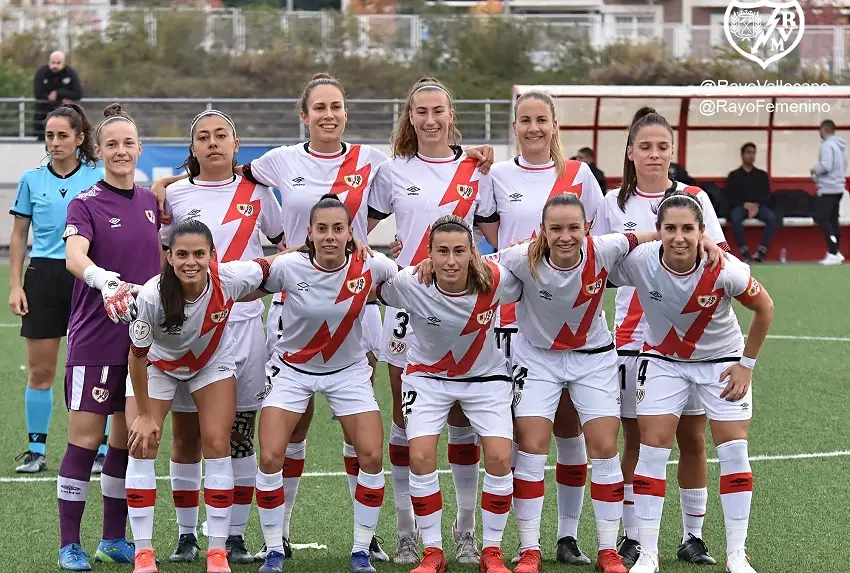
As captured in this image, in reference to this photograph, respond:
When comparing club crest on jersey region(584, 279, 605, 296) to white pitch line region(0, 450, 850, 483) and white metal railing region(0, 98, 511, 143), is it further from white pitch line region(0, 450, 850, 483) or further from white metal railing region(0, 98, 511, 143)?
white metal railing region(0, 98, 511, 143)

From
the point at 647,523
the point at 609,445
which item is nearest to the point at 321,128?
the point at 609,445

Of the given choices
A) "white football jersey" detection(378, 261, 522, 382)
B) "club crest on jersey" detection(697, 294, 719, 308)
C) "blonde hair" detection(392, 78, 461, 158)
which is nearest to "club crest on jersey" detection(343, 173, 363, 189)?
"blonde hair" detection(392, 78, 461, 158)

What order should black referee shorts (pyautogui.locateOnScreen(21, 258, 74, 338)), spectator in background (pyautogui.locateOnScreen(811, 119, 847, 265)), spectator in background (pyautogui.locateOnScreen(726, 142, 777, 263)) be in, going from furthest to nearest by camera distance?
spectator in background (pyautogui.locateOnScreen(726, 142, 777, 263)) → spectator in background (pyautogui.locateOnScreen(811, 119, 847, 265)) → black referee shorts (pyautogui.locateOnScreen(21, 258, 74, 338))

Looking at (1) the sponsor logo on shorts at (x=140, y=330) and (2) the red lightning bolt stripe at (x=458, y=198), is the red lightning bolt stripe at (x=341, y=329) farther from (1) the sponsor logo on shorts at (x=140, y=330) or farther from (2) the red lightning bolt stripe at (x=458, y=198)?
(1) the sponsor logo on shorts at (x=140, y=330)

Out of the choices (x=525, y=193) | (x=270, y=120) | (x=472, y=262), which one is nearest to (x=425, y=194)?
(x=525, y=193)

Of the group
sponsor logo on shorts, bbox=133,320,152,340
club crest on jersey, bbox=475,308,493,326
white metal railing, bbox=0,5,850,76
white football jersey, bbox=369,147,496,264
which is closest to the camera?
sponsor logo on shorts, bbox=133,320,152,340

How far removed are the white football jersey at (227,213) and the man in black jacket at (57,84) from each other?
13.7 m

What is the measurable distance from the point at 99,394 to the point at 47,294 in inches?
74.7

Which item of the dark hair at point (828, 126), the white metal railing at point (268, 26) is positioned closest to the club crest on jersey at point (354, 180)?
the dark hair at point (828, 126)

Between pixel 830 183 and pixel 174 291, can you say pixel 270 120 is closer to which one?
pixel 830 183

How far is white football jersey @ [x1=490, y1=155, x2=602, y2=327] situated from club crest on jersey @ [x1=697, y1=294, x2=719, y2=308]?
2.63 ft

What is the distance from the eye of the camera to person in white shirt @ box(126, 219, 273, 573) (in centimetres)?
509

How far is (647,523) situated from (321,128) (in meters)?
2.30

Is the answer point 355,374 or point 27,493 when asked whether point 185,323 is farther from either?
point 27,493
